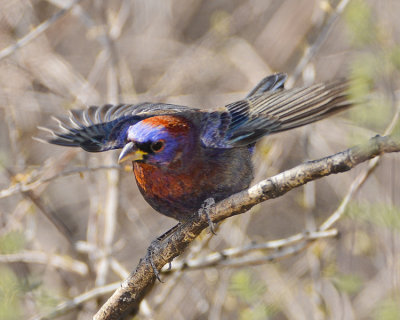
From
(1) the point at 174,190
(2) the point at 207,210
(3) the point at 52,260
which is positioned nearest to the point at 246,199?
(2) the point at 207,210

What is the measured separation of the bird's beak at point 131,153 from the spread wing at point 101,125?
42 cm

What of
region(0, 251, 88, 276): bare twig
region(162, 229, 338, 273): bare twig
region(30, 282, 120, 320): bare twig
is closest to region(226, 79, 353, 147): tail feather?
region(162, 229, 338, 273): bare twig

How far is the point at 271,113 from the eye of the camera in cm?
442

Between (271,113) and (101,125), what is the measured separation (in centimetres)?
144

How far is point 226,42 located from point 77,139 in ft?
11.8

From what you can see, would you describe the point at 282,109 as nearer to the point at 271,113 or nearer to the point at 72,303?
the point at 271,113

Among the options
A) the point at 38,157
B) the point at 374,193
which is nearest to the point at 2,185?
the point at 38,157

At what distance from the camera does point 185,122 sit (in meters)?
4.14

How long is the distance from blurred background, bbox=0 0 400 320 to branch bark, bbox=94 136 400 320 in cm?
91

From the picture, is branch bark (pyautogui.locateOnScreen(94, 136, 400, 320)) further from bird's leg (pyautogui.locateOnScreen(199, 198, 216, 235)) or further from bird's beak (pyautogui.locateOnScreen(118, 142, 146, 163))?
bird's beak (pyautogui.locateOnScreen(118, 142, 146, 163))

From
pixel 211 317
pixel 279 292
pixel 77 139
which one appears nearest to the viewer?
pixel 77 139

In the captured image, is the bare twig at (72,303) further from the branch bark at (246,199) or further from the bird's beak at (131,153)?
the bird's beak at (131,153)

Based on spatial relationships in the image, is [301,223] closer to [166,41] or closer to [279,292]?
[279,292]

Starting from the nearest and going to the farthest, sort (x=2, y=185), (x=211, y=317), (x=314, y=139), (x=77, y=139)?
(x=77, y=139)
(x=211, y=317)
(x=2, y=185)
(x=314, y=139)
